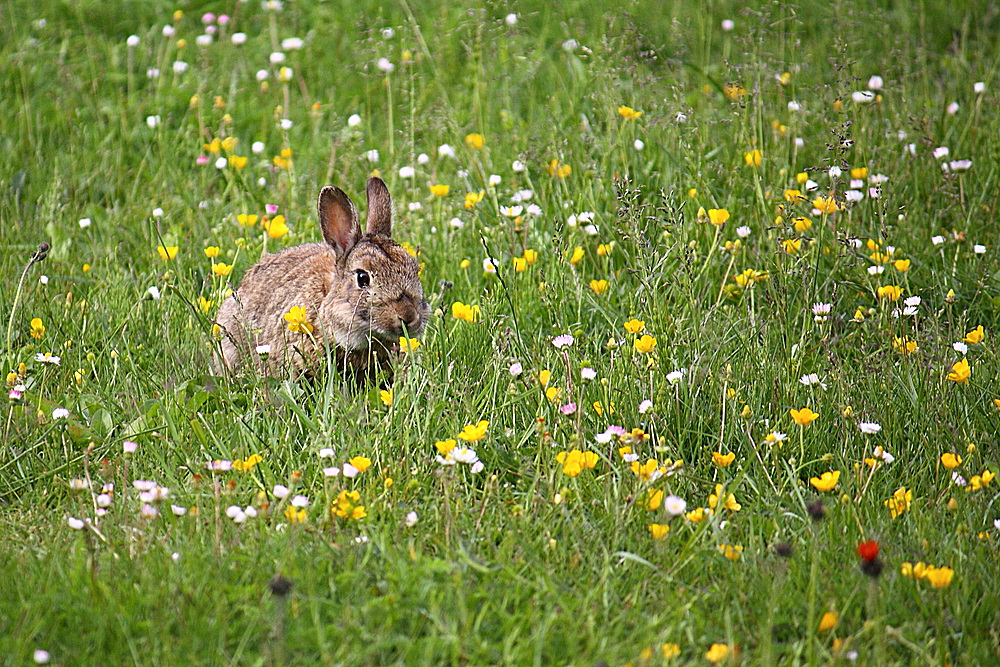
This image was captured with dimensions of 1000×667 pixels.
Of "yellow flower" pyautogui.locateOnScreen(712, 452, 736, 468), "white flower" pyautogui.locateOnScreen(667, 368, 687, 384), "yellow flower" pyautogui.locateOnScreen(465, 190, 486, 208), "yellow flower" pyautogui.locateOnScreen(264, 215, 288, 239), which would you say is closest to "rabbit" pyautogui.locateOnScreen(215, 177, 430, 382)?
"yellow flower" pyautogui.locateOnScreen(264, 215, 288, 239)

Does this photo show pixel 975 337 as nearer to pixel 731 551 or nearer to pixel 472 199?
pixel 731 551

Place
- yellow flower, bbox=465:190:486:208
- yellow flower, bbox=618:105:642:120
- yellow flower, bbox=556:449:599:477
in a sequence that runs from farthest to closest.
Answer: yellow flower, bbox=618:105:642:120
yellow flower, bbox=465:190:486:208
yellow flower, bbox=556:449:599:477

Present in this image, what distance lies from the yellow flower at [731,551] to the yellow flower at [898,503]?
1.62 ft

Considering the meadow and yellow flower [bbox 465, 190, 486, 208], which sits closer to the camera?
the meadow

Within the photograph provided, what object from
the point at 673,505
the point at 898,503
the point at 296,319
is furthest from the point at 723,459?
the point at 296,319

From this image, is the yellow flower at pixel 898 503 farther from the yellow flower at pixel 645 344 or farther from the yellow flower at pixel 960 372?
the yellow flower at pixel 645 344

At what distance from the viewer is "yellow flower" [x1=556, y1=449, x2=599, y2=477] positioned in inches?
122

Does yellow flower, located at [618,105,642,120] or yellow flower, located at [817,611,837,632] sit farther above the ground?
yellow flower, located at [618,105,642,120]

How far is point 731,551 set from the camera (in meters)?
2.94

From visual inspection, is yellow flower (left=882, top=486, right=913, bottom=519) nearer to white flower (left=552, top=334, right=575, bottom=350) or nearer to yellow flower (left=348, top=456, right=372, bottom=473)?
white flower (left=552, top=334, right=575, bottom=350)

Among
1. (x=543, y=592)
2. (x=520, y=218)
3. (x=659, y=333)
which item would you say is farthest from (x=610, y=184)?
(x=543, y=592)

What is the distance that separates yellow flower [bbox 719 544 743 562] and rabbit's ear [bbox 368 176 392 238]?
6.79 feet

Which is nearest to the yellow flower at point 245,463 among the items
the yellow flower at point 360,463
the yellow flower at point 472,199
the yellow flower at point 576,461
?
the yellow flower at point 360,463

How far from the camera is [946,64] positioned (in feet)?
21.7
